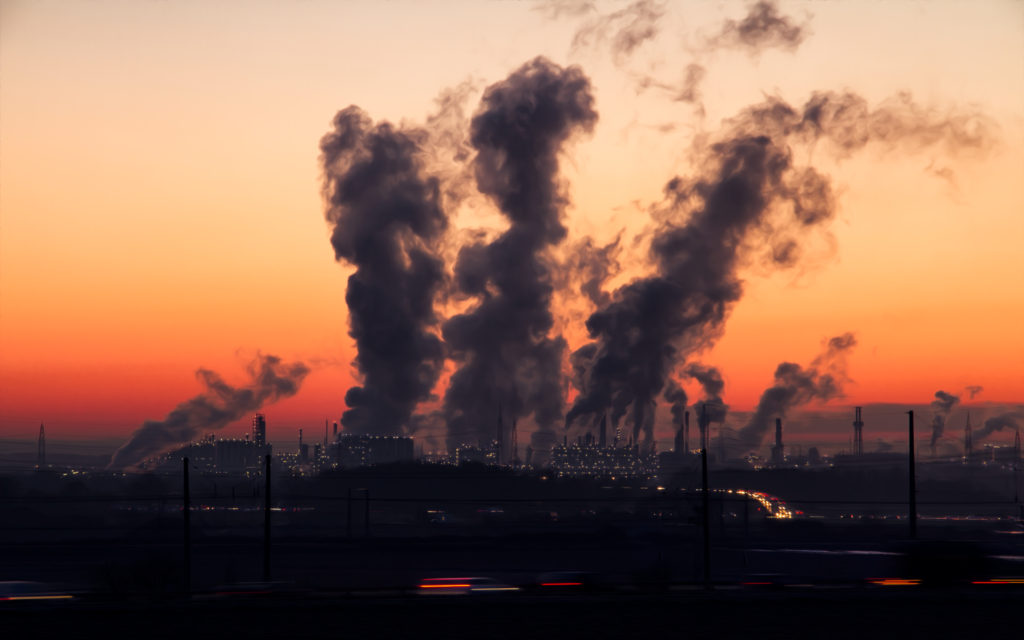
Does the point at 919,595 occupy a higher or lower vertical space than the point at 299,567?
higher

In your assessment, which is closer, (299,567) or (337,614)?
(337,614)

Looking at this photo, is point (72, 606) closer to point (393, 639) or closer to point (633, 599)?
point (393, 639)

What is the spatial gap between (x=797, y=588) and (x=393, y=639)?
16.0 meters

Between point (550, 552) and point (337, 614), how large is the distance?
1930 inches

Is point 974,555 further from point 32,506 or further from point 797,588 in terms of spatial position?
point 32,506

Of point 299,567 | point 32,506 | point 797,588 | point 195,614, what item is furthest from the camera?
point 32,506

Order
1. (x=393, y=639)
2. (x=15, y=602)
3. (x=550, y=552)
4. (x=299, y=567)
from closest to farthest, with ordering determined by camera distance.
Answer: (x=393, y=639)
(x=15, y=602)
(x=299, y=567)
(x=550, y=552)

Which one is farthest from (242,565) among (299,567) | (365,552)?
(365,552)

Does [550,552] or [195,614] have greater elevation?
[195,614]

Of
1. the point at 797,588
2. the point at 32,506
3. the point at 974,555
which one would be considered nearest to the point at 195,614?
the point at 797,588

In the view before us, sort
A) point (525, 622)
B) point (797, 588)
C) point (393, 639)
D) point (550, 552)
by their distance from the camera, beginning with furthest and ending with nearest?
point (550, 552)
point (797, 588)
point (525, 622)
point (393, 639)

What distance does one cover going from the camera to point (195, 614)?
27.2 m

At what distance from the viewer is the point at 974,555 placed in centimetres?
3497

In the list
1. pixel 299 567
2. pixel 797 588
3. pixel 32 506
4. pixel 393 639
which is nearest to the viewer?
pixel 393 639
